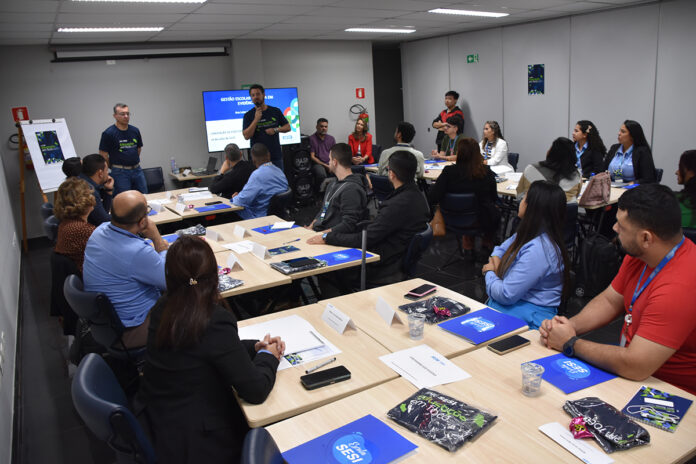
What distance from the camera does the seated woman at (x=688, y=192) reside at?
380cm

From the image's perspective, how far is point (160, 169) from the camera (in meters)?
8.45

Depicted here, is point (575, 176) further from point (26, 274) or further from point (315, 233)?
point (26, 274)

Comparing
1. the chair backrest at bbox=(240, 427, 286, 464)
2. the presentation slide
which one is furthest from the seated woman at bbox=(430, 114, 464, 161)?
the chair backrest at bbox=(240, 427, 286, 464)

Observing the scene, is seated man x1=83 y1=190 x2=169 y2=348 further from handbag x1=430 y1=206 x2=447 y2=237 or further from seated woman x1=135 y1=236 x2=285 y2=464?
handbag x1=430 y1=206 x2=447 y2=237

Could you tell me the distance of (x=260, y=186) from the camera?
16.9 feet

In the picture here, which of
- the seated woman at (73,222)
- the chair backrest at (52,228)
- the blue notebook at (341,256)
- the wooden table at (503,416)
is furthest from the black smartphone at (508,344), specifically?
the chair backrest at (52,228)

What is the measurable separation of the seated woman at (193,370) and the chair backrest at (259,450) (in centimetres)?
41

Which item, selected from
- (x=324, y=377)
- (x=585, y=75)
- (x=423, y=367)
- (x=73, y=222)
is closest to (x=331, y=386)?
(x=324, y=377)

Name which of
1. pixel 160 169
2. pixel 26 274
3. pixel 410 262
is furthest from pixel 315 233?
pixel 160 169

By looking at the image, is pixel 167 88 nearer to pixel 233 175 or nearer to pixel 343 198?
pixel 233 175

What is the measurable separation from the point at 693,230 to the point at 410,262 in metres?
2.13

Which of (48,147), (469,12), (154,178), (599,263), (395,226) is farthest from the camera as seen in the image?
(154,178)

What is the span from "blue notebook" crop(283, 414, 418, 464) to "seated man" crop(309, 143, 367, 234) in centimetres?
226

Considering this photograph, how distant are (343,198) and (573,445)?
8.80ft
